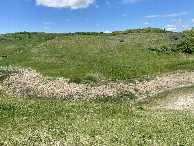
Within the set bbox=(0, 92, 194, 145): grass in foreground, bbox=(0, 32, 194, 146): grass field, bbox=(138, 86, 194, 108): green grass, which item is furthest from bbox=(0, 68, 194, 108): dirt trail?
bbox=(0, 92, 194, 145): grass in foreground

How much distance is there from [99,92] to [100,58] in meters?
27.1

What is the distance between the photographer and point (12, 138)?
1554 cm

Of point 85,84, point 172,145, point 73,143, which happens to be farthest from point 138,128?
point 85,84

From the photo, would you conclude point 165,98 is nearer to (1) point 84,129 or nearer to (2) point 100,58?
(1) point 84,129

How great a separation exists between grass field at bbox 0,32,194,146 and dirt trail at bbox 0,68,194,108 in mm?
178

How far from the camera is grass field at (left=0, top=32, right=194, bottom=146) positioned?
16.4 metres

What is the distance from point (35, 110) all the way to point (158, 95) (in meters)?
21.0

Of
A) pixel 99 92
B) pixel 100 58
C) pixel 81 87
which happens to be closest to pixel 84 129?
pixel 99 92

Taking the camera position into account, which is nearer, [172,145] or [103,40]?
[172,145]

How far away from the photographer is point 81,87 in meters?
37.8

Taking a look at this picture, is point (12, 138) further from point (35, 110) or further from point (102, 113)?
point (102, 113)

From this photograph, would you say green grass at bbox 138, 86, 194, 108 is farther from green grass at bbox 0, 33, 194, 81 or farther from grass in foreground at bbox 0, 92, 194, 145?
green grass at bbox 0, 33, 194, 81

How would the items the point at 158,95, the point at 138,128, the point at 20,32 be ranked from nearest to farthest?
1. the point at 138,128
2. the point at 158,95
3. the point at 20,32

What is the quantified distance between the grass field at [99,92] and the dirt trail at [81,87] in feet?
0.58
